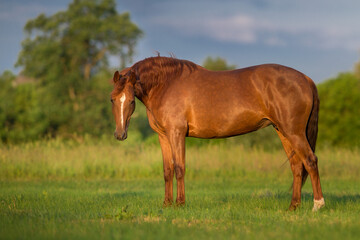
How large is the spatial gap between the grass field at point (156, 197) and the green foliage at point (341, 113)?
12782 millimetres

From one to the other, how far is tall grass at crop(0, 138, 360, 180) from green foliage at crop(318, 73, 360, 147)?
1405cm

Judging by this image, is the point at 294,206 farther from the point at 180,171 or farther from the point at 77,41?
the point at 77,41

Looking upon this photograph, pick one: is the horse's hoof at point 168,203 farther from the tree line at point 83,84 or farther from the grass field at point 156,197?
the tree line at point 83,84

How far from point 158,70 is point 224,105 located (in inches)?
54.8

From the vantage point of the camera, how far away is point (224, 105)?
7.18 m

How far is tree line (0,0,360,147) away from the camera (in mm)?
29188

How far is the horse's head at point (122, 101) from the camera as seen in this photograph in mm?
6875

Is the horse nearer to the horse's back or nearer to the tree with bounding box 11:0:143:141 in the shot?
the horse's back

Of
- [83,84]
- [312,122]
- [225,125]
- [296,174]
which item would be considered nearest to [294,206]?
[296,174]

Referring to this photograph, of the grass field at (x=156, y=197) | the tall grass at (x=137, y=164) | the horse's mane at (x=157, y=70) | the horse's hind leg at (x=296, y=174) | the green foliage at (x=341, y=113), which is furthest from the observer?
the green foliage at (x=341, y=113)

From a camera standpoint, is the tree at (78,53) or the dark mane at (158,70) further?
the tree at (78,53)

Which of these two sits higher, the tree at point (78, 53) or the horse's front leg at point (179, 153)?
the tree at point (78, 53)

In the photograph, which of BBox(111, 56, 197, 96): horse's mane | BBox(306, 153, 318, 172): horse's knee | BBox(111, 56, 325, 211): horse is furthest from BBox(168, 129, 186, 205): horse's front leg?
BBox(306, 153, 318, 172): horse's knee

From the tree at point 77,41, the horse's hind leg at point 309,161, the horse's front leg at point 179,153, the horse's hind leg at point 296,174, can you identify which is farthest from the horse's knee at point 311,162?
the tree at point 77,41
